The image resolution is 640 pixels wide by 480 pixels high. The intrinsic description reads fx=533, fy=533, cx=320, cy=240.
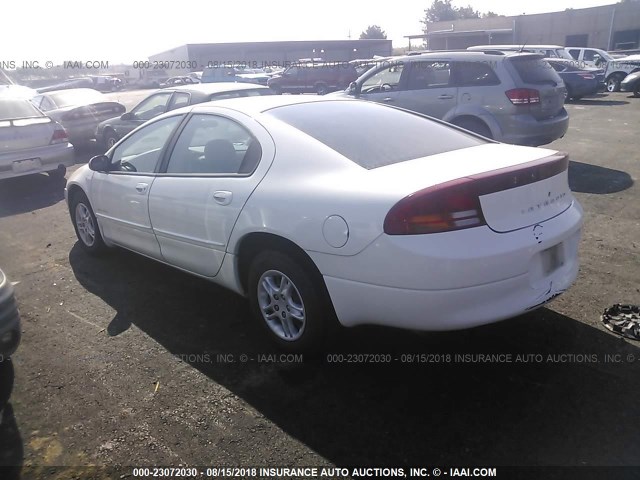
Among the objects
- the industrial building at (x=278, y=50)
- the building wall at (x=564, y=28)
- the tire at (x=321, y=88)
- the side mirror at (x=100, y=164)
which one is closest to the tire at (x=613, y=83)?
the tire at (x=321, y=88)

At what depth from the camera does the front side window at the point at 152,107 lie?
913cm

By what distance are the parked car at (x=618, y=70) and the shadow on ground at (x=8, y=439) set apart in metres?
23.4

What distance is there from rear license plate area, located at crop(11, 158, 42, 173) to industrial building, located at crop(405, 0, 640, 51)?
39.3 m

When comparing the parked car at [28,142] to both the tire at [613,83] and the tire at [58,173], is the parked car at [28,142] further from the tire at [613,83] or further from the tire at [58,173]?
the tire at [613,83]

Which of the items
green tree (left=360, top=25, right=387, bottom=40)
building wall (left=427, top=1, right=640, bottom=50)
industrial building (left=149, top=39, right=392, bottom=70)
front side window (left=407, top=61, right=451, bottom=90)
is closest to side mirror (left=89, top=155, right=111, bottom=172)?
front side window (left=407, top=61, right=451, bottom=90)

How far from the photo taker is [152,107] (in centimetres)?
956

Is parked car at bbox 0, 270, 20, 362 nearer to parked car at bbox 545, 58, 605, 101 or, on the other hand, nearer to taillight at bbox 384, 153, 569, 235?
taillight at bbox 384, 153, 569, 235

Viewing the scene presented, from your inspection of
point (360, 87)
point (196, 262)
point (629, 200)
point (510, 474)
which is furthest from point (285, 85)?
point (510, 474)

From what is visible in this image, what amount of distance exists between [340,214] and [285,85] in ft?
78.9

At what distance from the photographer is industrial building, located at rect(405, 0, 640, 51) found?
41584 millimetres

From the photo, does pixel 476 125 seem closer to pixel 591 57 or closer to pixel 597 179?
pixel 597 179

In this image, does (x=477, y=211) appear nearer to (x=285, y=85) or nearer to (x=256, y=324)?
(x=256, y=324)

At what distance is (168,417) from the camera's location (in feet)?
9.48

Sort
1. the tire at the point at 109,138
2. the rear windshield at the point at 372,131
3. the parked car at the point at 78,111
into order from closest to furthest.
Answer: the rear windshield at the point at 372,131, the tire at the point at 109,138, the parked car at the point at 78,111
